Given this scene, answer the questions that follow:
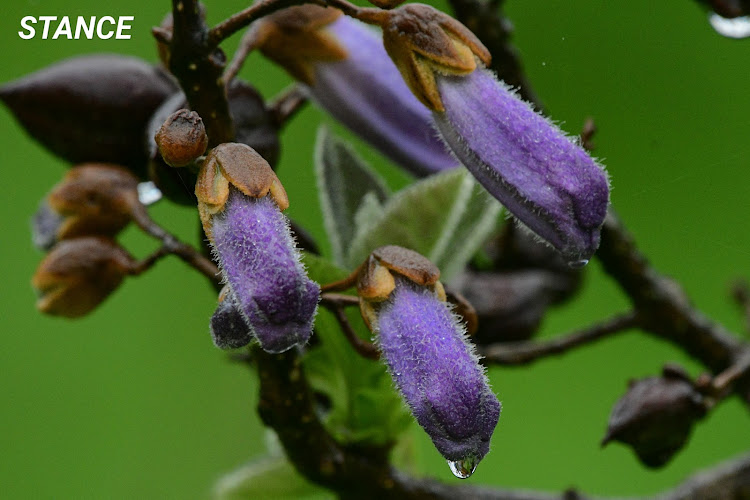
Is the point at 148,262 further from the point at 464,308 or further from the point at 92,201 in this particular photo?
the point at 464,308

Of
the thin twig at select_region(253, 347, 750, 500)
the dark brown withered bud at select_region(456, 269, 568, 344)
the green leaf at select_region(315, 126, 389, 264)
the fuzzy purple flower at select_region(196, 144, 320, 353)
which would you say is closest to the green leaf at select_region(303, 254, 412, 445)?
the thin twig at select_region(253, 347, 750, 500)

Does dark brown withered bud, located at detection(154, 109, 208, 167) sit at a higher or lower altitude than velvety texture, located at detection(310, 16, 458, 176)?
higher

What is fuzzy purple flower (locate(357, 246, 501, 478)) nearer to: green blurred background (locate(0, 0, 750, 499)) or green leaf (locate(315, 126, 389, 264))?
green leaf (locate(315, 126, 389, 264))

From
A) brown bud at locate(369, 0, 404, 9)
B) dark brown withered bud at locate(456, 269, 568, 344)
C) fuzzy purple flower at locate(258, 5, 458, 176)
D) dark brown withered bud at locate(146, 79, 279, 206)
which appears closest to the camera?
brown bud at locate(369, 0, 404, 9)

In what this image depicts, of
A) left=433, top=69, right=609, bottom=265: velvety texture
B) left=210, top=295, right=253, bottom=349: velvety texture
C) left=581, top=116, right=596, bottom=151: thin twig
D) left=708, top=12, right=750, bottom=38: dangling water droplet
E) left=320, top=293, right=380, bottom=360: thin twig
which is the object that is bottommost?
left=320, top=293, right=380, bottom=360: thin twig

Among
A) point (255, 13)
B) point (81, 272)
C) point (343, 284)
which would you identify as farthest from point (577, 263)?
point (81, 272)

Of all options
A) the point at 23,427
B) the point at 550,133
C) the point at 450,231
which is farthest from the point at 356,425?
the point at 23,427
